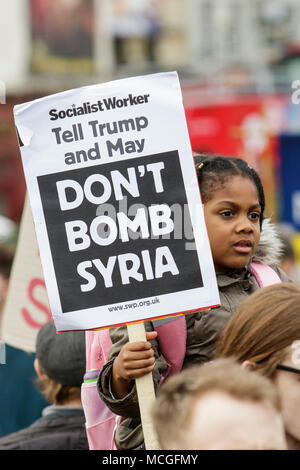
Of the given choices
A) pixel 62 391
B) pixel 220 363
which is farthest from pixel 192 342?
pixel 62 391

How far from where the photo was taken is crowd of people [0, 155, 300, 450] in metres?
2.00

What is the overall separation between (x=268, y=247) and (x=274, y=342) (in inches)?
29.1

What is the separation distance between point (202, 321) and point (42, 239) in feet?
1.63

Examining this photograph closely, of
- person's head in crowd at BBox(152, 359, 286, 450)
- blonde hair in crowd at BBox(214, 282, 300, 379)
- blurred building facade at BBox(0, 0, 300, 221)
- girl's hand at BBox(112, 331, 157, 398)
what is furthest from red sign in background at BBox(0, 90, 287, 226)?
person's head in crowd at BBox(152, 359, 286, 450)

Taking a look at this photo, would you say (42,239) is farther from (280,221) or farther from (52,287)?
(280,221)

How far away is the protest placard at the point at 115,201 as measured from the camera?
9.09 ft

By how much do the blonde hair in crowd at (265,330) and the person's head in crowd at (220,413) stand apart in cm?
37

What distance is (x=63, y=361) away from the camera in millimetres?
3535

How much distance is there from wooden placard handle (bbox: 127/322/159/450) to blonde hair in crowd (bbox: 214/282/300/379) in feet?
0.83

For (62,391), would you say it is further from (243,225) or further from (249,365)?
(249,365)

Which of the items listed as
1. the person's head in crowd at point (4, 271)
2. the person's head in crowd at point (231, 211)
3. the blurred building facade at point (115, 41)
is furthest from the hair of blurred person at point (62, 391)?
the blurred building facade at point (115, 41)

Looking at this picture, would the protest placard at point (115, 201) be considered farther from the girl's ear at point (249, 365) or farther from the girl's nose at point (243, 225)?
the girl's ear at point (249, 365)

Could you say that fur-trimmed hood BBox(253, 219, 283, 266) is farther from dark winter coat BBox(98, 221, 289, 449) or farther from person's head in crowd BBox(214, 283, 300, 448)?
person's head in crowd BBox(214, 283, 300, 448)

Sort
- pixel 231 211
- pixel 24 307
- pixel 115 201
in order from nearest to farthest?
pixel 115 201 → pixel 231 211 → pixel 24 307
